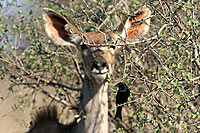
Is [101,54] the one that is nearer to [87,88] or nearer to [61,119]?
[87,88]

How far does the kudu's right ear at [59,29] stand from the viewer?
308 centimetres

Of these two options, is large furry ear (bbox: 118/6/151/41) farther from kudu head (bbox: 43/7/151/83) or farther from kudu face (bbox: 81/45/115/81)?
kudu face (bbox: 81/45/115/81)

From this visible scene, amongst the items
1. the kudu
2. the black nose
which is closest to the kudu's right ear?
the kudu

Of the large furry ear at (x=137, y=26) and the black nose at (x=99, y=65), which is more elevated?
the large furry ear at (x=137, y=26)

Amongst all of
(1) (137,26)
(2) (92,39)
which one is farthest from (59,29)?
(1) (137,26)

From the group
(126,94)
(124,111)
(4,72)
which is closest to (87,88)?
(126,94)

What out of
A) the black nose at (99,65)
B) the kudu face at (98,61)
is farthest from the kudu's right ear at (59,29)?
the black nose at (99,65)

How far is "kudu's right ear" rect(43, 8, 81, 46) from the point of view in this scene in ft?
10.1

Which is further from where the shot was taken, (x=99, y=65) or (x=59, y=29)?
(x=59, y=29)

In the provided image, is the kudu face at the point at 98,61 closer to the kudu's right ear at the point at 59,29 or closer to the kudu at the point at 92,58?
the kudu at the point at 92,58

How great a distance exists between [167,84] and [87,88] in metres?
1.09

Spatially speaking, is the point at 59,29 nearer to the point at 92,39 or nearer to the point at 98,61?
the point at 92,39

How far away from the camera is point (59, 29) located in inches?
127

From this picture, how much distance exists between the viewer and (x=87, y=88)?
3172 millimetres
